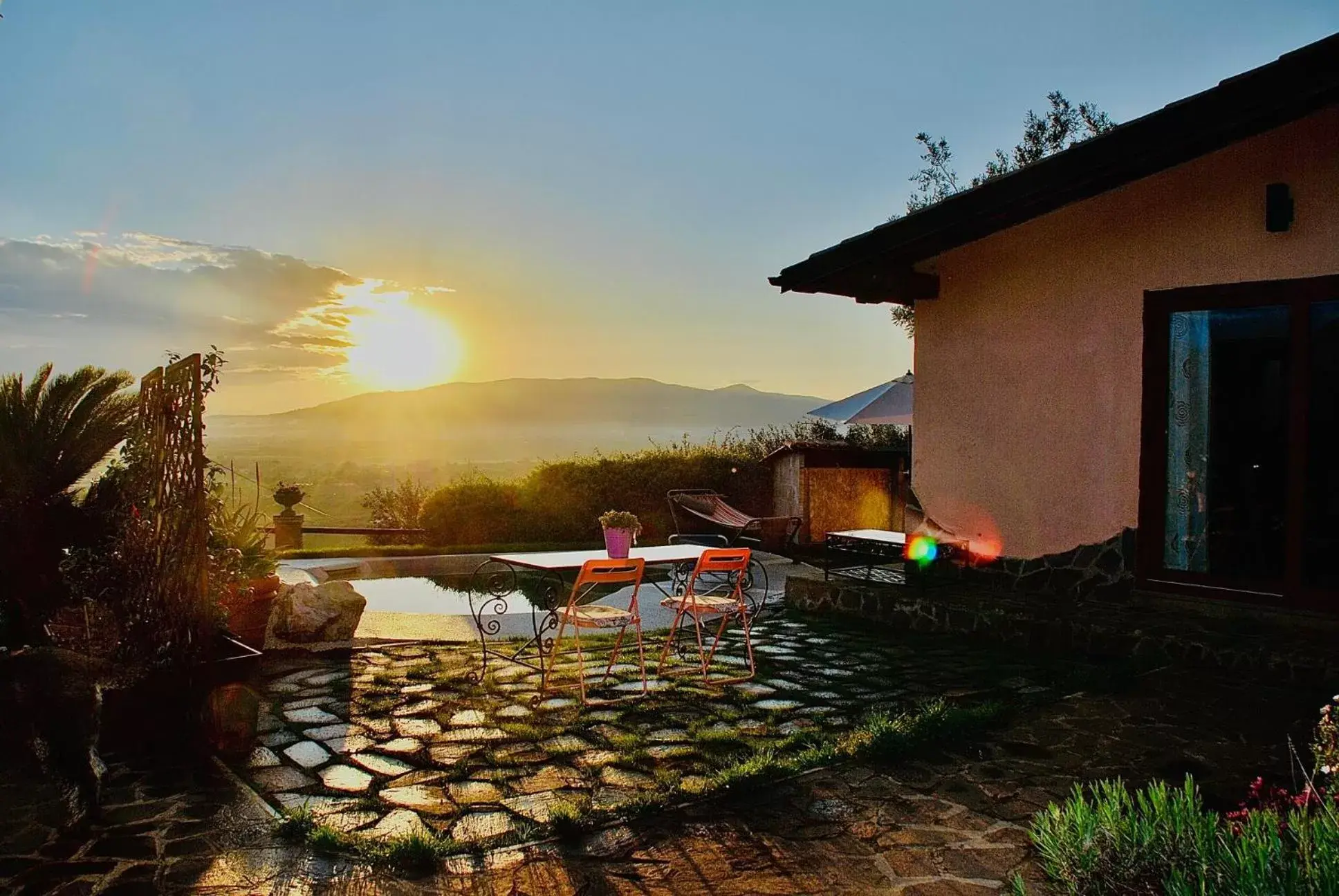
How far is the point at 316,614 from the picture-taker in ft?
22.3

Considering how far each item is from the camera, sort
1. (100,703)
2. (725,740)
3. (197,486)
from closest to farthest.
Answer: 1. (100,703)
2. (725,740)
3. (197,486)

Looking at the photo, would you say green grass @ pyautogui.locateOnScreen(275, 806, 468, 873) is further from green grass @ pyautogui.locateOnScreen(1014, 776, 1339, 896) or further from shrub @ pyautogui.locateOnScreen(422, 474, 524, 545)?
shrub @ pyautogui.locateOnScreen(422, 474, 524, 545)

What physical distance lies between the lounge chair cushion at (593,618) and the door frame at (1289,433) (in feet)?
13.5

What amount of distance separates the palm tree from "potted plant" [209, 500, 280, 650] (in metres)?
0.92

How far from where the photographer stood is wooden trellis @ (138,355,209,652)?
16.3 feet

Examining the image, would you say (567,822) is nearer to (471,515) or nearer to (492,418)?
(471,515)

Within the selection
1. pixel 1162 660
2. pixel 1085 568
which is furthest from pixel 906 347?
pixel 1162 660

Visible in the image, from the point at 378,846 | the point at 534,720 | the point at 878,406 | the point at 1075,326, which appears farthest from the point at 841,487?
the point at 378,846

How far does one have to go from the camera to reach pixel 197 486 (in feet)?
16.3

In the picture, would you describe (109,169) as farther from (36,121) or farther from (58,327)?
(58,327)

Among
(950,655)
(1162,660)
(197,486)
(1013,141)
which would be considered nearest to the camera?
(197,486)

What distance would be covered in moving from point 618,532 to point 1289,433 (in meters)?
4.65

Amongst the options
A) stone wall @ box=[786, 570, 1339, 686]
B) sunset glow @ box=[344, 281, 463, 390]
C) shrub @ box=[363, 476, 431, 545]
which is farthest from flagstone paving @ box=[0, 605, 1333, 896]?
shrub @ box=[363, 476, 431, 545]

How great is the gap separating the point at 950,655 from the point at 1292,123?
4300 mm
